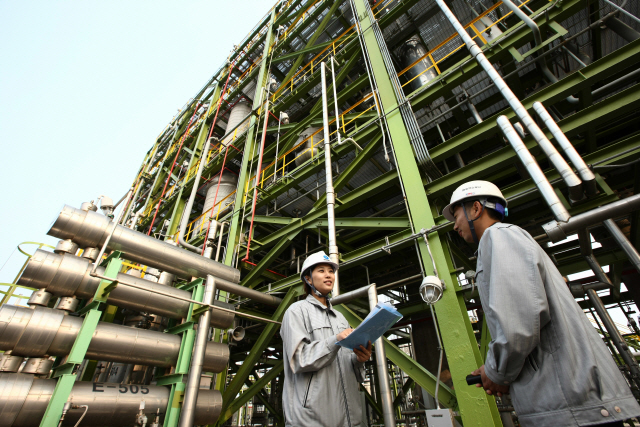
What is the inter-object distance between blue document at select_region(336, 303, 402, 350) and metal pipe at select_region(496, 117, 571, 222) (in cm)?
196

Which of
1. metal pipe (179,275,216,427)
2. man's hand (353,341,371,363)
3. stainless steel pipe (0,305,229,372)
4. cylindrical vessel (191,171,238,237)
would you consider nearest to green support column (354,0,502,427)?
man's hand (353,341,371,363)

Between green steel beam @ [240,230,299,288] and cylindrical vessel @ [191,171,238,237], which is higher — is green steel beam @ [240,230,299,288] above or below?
below

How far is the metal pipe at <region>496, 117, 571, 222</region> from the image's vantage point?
2.64m

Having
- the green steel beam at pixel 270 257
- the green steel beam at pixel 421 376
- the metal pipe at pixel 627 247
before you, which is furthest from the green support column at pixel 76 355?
the metal pipe at pixel 627 247

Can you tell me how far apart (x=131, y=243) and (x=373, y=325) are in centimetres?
407

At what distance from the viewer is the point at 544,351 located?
133 cm

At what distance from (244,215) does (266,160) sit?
104 inches

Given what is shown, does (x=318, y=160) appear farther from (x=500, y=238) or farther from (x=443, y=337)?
(x=500, y=238)

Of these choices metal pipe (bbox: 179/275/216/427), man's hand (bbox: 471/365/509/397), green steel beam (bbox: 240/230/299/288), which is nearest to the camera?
man's hand (bbox: 471/365/509/397)

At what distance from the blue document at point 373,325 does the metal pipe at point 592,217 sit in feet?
5.51

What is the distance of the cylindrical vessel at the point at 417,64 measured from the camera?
6363mm

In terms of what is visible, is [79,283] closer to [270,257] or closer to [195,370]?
[195,370]

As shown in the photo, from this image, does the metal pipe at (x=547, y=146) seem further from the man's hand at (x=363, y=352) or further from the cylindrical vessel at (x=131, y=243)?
the cylindrical vessel at (x=131, y=243)

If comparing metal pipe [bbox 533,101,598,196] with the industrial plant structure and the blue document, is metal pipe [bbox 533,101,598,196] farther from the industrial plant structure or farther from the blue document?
the blue document
